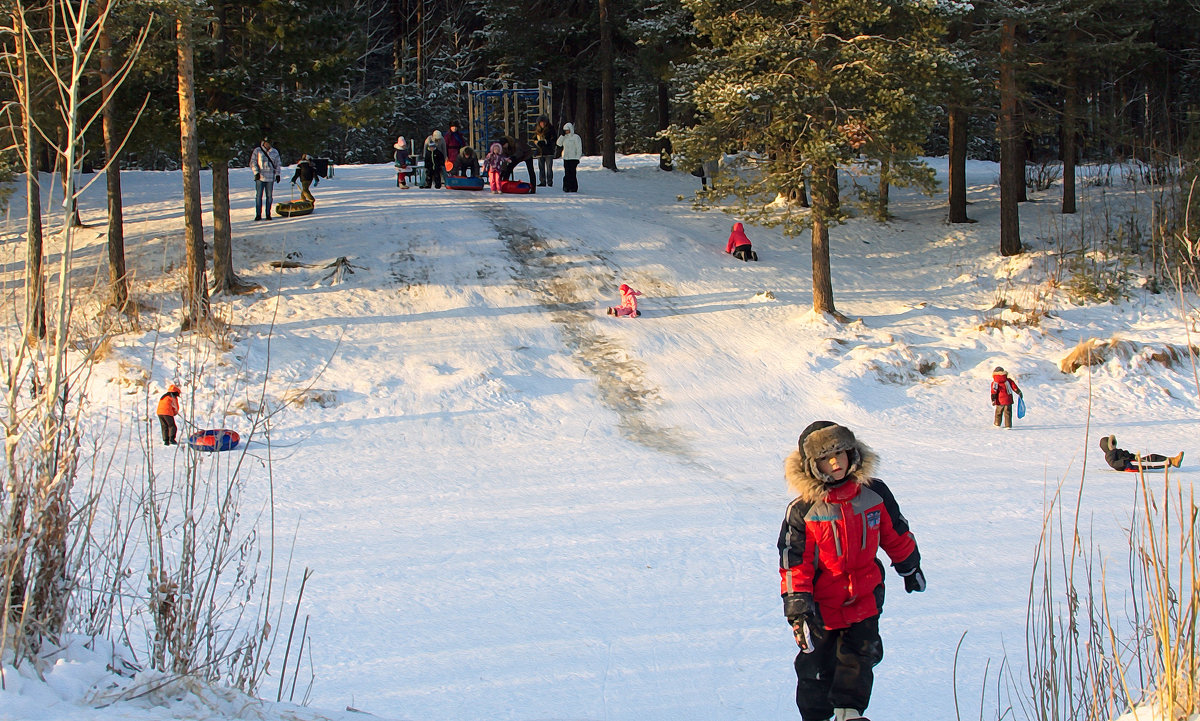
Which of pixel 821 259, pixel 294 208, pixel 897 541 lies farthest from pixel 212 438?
pixel 294 208

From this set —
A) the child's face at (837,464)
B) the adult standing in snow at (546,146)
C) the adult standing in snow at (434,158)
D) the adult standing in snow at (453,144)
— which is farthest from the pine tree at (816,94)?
the child's face at (837,464)

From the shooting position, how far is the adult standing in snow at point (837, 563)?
13.4 ft

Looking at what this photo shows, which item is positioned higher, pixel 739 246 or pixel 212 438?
pixel 739 246

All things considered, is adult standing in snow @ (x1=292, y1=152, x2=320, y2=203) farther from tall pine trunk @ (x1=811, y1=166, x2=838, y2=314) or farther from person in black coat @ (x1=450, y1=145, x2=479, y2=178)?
tall pine trunk @ (x1=811, y1=166, x2=838, y2=314)

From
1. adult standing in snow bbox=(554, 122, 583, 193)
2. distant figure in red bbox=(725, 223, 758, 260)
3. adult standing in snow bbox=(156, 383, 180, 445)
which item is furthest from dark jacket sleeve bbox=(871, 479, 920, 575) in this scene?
adult standing in snow bbox=(554, 122, 583, 193)

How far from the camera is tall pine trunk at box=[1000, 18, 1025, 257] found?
2017 cm

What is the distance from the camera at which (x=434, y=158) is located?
24.9 meters

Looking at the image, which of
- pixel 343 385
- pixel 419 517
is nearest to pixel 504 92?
pixel 343 385

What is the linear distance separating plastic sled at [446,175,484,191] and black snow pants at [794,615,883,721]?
71.4ft

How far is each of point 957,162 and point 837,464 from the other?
21817mm

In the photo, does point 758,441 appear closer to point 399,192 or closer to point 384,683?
point 384,683

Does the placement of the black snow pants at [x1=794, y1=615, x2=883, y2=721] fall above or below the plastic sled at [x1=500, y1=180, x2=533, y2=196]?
below

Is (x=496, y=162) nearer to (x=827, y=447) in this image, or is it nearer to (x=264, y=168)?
(x=264, y=168)

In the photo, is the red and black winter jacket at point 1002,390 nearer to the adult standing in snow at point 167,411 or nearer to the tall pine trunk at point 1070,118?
the tall pine trunk at point 1070,118
